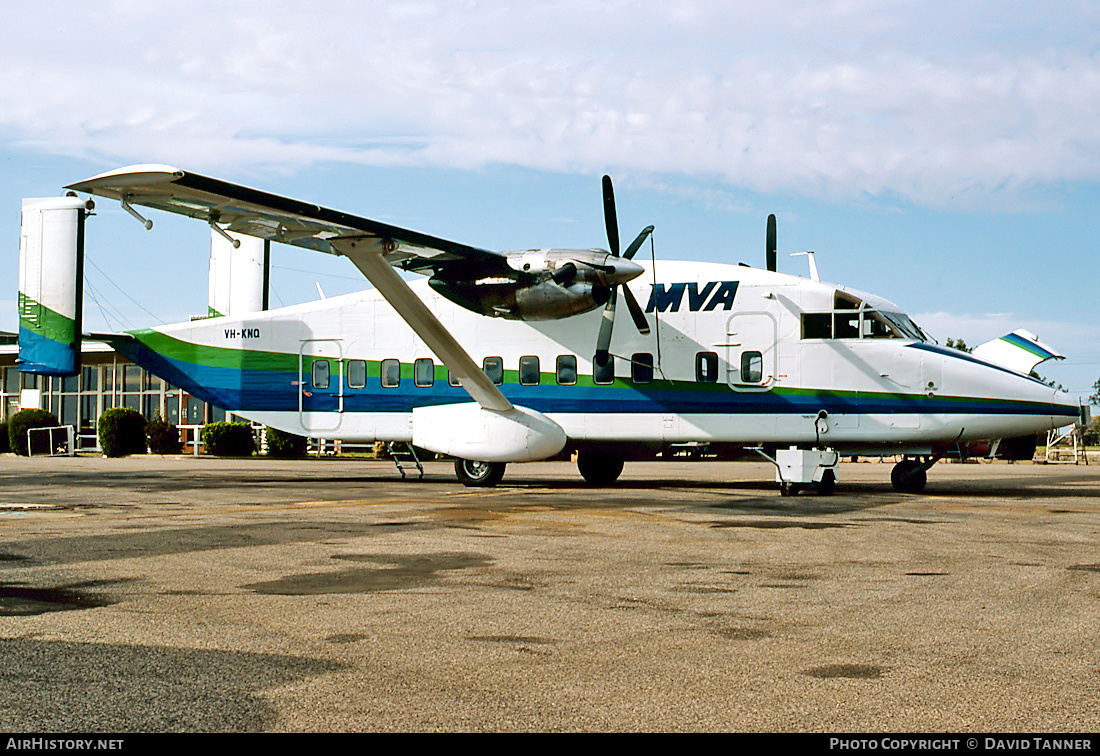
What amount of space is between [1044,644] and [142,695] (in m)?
4.64

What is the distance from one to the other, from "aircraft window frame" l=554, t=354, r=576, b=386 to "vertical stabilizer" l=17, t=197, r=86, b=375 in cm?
1065

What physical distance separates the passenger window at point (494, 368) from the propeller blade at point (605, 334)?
2.22 meters

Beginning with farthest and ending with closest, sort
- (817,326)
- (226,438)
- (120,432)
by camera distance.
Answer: (120,432)
(226,438)
(817,326)

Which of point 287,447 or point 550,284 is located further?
point 287,447

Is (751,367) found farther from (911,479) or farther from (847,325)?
(911,479)

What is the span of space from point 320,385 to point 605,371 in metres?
6.48

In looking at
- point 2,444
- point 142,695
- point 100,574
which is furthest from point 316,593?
point 2,444

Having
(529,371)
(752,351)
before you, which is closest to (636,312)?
(752,351)

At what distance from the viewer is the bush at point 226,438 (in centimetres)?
4034

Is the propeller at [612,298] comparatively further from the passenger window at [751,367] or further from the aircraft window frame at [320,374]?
the aircraft window frame at [320,374]

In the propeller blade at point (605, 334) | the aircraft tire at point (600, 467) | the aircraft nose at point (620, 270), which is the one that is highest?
the aircraft nose at point (620, 270)

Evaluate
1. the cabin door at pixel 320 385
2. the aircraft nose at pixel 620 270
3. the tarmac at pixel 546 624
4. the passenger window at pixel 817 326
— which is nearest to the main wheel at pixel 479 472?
the cabin door at pixel 320 385

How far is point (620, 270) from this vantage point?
18172mm

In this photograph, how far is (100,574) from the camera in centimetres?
770
